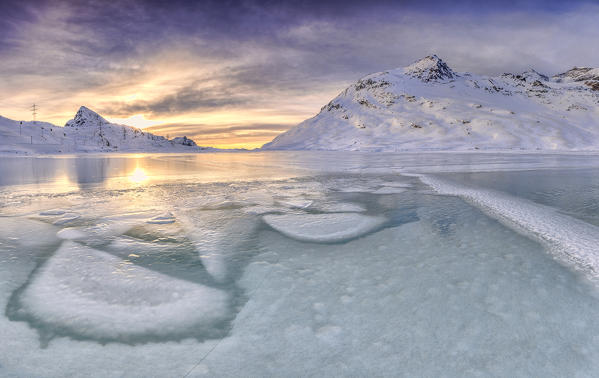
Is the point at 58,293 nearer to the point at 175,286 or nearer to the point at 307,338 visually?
the point at 175,286

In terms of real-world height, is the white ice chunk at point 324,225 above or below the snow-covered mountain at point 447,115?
below

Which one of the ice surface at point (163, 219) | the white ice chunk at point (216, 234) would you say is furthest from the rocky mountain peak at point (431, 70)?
the ice surface at point (163, 219)

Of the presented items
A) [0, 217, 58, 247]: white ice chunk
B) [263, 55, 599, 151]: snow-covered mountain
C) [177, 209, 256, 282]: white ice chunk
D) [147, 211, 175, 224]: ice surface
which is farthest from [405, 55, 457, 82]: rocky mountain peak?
[0, 217, 58, 247]: white ice chunk

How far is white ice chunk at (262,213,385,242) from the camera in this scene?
5.88 metres

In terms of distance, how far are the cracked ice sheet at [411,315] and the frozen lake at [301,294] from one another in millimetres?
16

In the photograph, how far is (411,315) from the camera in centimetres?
323

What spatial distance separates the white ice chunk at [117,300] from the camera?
3107 mm

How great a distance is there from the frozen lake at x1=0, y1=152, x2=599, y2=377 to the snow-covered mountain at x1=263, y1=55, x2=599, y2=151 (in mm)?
98378

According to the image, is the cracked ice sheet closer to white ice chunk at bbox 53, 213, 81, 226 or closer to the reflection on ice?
the reflection on ice

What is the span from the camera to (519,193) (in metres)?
10.1

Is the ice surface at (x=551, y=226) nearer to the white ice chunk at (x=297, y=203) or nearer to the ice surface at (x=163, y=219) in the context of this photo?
the white ice chunk at (x=297, y=203)

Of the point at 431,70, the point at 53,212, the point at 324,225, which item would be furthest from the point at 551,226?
the point at 431,70

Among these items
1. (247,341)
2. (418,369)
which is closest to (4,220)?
(247,341)

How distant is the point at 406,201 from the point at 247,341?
23.9 feet
